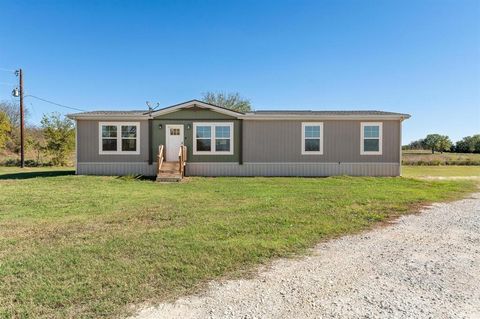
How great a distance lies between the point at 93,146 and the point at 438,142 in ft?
136

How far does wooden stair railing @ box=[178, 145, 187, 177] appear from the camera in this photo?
502 inches

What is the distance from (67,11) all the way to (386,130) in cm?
1615

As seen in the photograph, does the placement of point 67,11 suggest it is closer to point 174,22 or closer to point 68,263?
point 174,22

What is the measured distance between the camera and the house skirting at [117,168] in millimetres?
13865

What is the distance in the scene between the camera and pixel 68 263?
11.0 ft

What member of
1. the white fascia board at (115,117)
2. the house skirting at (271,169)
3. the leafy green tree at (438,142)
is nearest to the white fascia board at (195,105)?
the white fascia board at (115,117)

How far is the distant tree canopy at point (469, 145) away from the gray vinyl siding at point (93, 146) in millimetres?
41411

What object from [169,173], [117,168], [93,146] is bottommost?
[169,173]

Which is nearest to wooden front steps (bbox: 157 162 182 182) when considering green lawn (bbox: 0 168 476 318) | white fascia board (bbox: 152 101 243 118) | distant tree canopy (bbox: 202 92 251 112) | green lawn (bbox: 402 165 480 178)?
white fascia board (bbox: 152 101 243 118)

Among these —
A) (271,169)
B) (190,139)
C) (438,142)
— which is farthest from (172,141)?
(438,142)

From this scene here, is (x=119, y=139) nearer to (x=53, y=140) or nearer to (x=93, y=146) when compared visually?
(x=93, y=146)

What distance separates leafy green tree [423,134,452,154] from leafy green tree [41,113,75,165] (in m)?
40.2

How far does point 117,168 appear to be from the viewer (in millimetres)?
13922

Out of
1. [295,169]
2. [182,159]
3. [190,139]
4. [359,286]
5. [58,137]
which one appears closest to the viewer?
[359,286]
